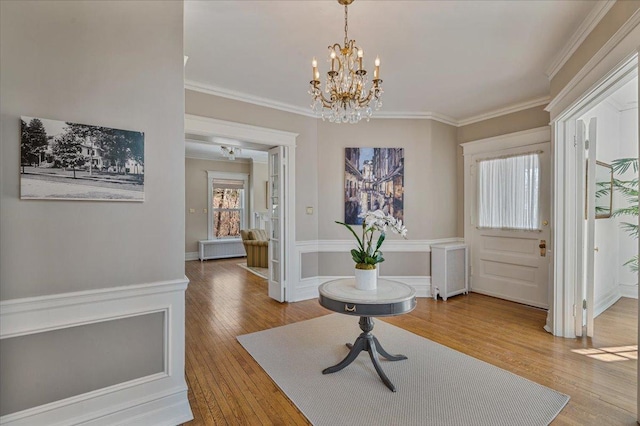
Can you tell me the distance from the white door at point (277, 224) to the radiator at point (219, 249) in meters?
4.31

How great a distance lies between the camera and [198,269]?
23.6ft

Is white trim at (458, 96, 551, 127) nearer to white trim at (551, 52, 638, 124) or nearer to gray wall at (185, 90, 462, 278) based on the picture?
gray wall at (185, 90, 462, 278)

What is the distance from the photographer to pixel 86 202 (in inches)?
69.4

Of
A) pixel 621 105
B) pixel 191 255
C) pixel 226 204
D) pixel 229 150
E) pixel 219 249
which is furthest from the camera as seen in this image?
pixel 226 204

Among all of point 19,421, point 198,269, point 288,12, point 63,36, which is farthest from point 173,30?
point 198,269

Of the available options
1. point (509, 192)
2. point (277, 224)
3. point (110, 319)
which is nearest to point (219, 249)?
point (277, 224)

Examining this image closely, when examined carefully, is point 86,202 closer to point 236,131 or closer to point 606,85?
point 236,131

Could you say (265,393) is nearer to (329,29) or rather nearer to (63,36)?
(63,36)

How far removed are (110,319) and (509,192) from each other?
5.07m

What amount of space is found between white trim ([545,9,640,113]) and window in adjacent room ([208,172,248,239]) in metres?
7.84

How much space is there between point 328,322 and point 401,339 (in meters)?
0.92

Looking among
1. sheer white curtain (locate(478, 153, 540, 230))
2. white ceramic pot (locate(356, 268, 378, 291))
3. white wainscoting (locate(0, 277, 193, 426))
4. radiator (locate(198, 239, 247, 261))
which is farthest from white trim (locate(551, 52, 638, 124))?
radiator (locate(198, 239, 247, 261))

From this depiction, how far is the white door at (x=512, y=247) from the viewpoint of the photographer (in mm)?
4219

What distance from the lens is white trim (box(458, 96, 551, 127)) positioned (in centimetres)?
424
